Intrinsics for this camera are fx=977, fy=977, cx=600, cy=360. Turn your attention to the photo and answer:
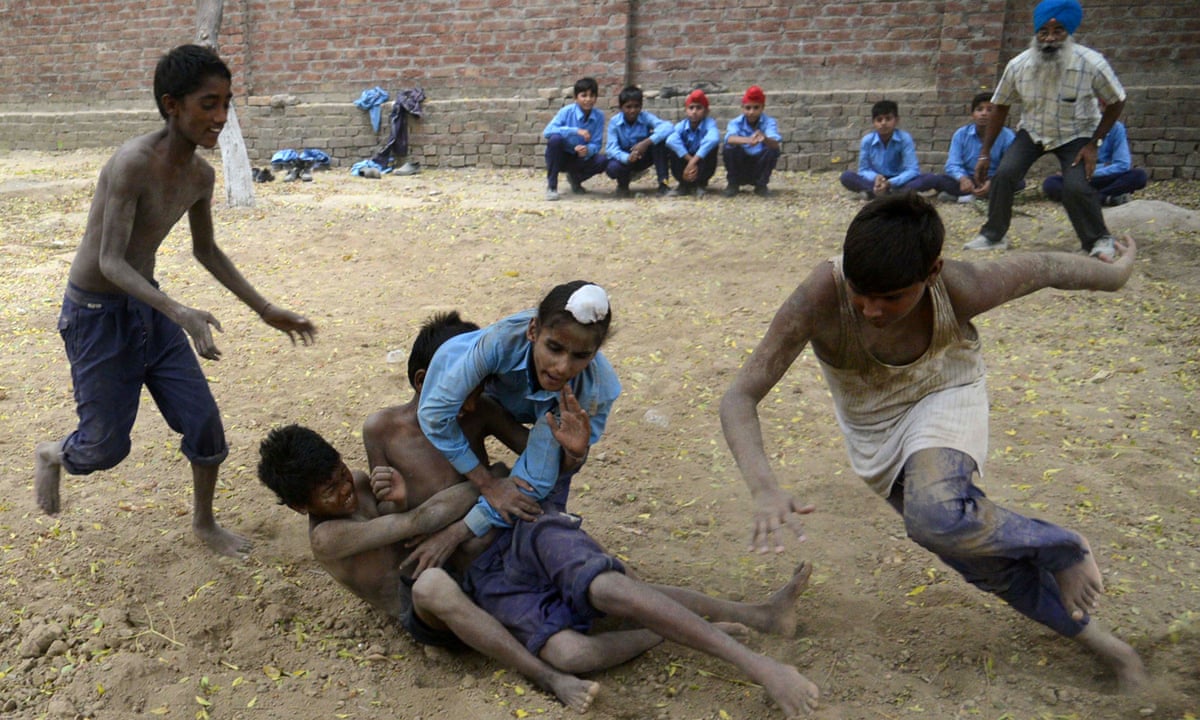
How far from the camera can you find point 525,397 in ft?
9.70

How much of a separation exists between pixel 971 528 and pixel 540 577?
1.18 m

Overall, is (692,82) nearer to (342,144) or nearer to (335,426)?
(342,144)

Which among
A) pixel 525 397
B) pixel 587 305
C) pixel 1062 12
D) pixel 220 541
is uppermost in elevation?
pixel 1062 12

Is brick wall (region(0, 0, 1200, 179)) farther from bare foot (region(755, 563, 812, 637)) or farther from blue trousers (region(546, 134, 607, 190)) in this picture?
bare foot (region(755, 563, 812, 637))

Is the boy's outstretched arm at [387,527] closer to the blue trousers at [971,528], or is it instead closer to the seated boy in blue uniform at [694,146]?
the blue trousers at [971,528]

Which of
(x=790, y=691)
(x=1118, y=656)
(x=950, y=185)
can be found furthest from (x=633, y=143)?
(x=790, y=691)

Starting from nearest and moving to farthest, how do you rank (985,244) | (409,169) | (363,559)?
(363,559), (985,244), (409,169)

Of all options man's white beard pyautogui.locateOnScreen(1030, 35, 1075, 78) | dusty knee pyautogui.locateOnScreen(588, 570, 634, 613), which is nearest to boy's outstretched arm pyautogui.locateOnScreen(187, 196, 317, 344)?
dusty knee pyautogui.locateOnScreen(588, 570, 634, 613)

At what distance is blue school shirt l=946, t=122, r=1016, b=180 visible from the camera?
883 cm

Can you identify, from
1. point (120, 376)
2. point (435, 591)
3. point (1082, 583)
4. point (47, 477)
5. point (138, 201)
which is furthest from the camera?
point (47, 477)

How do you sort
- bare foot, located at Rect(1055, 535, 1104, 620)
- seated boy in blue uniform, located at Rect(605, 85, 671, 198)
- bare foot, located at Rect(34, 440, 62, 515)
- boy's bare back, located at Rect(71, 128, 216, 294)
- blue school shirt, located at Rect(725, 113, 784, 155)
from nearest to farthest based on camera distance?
bare foot, located at Rect(1055, 535, 1104, 620), boy's bare back, located at Rect(71, 128, 216, 294), bare foot, located at Rect(34, 440, 62, 515), blue school shirt, located at Rect(725, 113, 784, 155), seated boy in blue uniform, located at Rect(605, 85, 671, 198)

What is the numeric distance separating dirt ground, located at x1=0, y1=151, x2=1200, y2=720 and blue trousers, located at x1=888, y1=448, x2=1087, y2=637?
1.26 feet

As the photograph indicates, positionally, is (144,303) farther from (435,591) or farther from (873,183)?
(873,183)

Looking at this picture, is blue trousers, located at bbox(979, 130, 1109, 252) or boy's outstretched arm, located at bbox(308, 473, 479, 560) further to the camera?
blue trousers, located at bbox(979, 130, 1109, 252)
